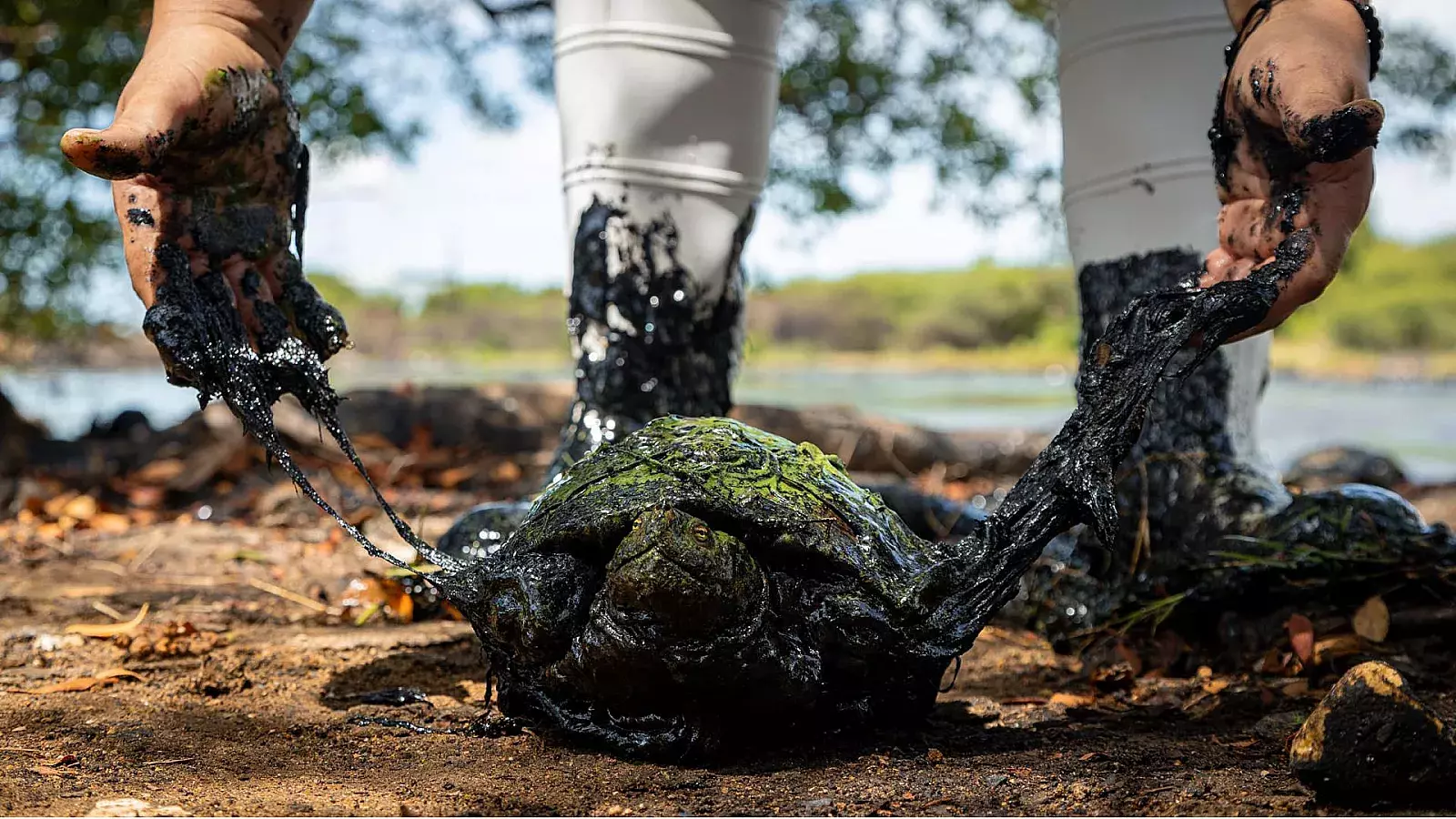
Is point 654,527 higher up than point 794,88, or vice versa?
point 794,88

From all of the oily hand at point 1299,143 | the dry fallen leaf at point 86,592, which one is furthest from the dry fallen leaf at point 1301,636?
the dry fallen leaf at point 86,592

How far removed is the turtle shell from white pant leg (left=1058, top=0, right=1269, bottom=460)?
1.11 meters

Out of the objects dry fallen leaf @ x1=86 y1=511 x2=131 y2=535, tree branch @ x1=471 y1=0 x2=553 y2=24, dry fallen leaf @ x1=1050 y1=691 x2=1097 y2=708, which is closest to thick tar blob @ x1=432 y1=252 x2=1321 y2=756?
dry fallen leaf @ x1=1050 y1=691 x2=1097 y2=708

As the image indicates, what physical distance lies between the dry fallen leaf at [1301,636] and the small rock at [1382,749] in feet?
2.42

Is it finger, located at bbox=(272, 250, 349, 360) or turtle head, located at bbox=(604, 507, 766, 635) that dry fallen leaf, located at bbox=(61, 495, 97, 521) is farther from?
turtle head, located at bbox=(604, 507, 766, 635)

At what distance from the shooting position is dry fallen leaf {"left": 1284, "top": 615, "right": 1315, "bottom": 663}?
76.0 inches

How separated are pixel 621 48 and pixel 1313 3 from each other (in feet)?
4.42

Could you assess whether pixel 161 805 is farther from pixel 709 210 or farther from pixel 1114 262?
pixel 1114 262

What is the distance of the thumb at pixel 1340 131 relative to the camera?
4.69 ft

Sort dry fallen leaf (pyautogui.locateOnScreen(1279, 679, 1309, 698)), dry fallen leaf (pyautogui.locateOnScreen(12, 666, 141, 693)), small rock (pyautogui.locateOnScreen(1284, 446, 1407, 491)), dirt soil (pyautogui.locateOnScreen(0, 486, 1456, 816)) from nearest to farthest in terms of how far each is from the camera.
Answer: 1. dirt soil (pyautogui.locateOnScreen(0, 486, 1456, 816))
2. dry fallen leaf (pyautogui.locateOnScreen(12, 666, 141, 693))
3. dry fallen leaf (pyautogui.locateOnScreen(1279, 679, 1309, 698))
4. small rock (pyautogui.locateOnScreen(1284, 446, 1407, 491))

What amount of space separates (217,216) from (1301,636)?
1.84 metres

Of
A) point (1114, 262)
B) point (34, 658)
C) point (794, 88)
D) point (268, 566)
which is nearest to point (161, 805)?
point (34, 658)

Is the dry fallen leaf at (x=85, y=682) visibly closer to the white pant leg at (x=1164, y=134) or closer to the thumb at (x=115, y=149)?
the thumb at (x=115, y=149)

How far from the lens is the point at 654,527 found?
1383 millimetres
